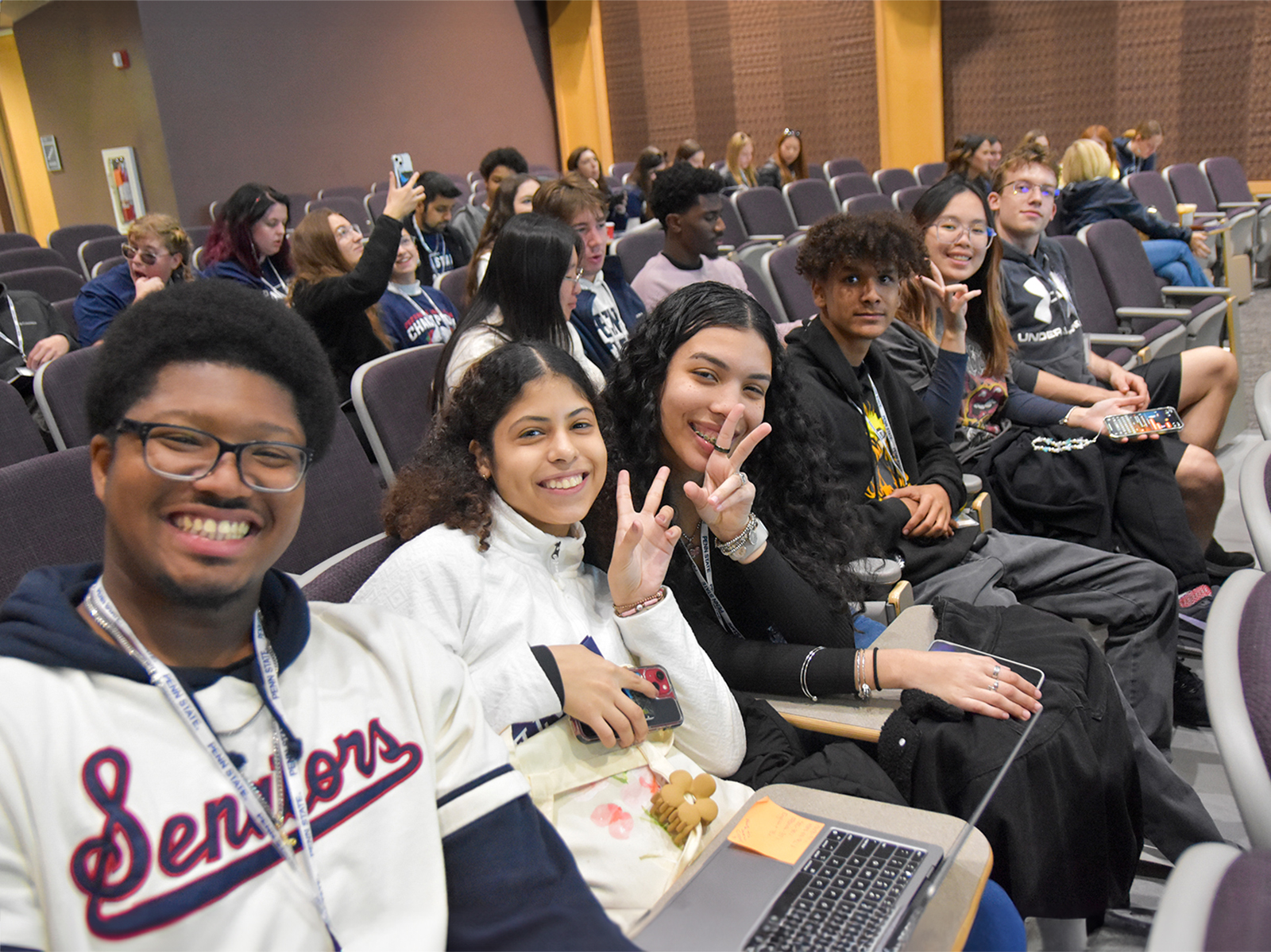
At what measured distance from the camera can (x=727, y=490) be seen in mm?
1458

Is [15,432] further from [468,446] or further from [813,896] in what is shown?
[813,896]

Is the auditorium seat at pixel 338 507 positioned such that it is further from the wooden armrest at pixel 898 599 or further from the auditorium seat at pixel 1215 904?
the auditorium seat at pixel 1215 904

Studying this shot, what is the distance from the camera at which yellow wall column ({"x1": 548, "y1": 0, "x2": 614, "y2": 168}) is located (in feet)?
38.5

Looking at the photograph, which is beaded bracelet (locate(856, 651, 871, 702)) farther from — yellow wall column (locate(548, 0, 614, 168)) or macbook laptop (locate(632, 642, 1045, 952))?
yellow wall column (locate(548, 0, 614, 168))

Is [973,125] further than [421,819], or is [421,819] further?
[973,125]

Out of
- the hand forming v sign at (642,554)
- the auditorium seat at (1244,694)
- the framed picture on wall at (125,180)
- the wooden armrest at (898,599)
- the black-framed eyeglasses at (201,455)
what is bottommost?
the wooden armrest at (898,599)

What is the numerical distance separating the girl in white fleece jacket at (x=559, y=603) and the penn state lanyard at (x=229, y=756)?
0.35m

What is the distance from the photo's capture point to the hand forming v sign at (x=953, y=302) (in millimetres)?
2436

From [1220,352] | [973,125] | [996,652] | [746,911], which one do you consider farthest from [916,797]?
[973,125]

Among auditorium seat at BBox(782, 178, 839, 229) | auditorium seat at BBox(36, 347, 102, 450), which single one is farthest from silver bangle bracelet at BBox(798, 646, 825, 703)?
auditorium seat at BBox(782, 178, 839, 229)

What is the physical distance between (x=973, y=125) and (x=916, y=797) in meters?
9.66

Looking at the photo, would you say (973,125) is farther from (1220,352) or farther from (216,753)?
(216,753)

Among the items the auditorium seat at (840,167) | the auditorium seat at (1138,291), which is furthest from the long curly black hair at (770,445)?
the auditorium seat at (840,167)

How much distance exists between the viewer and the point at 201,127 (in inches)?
336
